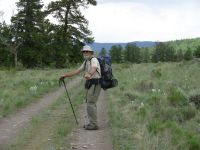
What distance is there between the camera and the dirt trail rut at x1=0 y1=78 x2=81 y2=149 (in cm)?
1042

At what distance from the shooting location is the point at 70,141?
31.9ft

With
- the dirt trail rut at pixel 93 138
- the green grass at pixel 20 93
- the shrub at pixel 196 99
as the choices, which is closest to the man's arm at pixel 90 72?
the dirt trail rut at pixel 93 138

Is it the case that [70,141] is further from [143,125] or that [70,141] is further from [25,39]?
[25,39]

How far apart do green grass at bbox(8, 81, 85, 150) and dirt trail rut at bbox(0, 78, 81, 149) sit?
0.21 metres

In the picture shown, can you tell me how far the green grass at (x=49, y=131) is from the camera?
9.34 metres

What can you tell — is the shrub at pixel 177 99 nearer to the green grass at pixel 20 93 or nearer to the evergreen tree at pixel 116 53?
the green grass at pixel 20 93

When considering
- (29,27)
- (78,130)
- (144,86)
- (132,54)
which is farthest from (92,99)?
(132,54)

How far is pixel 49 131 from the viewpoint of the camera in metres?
10.7

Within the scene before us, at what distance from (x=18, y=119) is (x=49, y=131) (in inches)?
87.2

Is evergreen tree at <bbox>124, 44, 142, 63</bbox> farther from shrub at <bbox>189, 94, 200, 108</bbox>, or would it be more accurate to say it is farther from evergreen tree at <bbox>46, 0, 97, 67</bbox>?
shrub at <bbox>189, 94, 200, 108</bbox>

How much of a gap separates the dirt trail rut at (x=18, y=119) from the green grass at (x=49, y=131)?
21 centimetres

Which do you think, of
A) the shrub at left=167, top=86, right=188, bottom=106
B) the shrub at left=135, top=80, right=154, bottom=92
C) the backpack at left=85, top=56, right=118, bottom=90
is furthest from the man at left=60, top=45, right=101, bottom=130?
the shrub at left=135, top=80, right=154, bottom=92

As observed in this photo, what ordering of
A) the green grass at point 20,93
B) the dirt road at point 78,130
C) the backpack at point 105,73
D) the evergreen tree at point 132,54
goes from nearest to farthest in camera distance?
the dirt road at point 78,130 → the backpack at point 105,73 → the green grass at point 20,93 → the evergreen tree at point 132,54

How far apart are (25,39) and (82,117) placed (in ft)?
97.8
